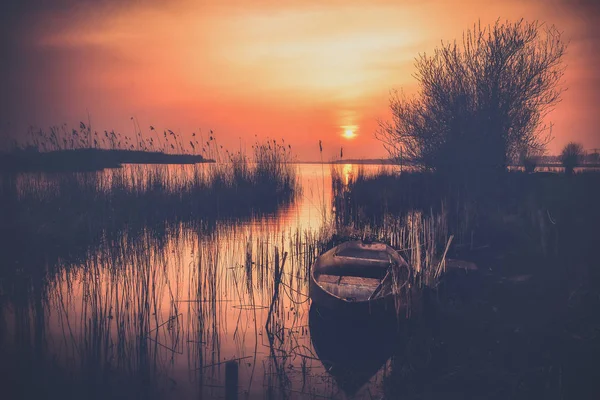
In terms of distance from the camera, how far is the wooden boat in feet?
17.8

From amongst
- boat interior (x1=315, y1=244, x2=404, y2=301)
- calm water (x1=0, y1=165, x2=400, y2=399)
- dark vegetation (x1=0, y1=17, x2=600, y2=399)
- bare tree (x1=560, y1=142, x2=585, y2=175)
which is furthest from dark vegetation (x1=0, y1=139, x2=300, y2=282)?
bare tree (x1=560, y1=142, x2=585, y2=175)

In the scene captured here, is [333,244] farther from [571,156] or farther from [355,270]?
→ [571,156]

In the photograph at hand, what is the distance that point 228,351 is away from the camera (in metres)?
5.05

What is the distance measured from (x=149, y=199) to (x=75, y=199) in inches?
94.4

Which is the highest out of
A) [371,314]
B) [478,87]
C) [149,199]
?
[478,87]

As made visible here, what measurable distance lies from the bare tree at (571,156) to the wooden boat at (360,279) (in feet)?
58.0

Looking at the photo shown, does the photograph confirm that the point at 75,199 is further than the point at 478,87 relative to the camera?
No

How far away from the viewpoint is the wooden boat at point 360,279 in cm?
542

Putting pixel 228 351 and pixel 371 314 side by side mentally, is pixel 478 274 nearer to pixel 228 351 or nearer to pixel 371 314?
pixel 371 314

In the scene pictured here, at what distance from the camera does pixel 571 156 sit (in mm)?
22312

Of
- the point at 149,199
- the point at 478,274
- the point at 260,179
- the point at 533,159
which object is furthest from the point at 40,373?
the point at 533,159

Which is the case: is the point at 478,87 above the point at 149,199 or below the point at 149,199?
above

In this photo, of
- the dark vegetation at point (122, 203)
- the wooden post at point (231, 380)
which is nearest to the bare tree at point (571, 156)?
the dark vegetation at point (122, 203)

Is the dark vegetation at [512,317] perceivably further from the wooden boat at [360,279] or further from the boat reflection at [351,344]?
the wooden boat at [360,279]
